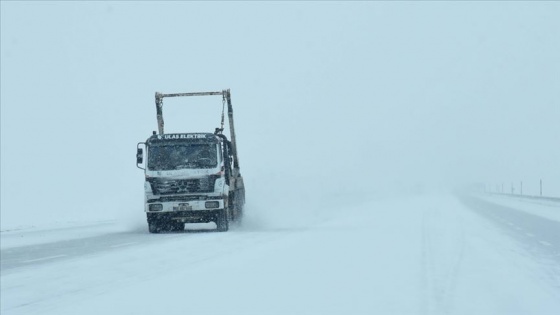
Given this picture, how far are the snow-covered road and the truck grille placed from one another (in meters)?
3.34

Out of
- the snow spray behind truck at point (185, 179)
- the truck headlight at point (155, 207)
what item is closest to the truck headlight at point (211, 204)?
the snow spray behind truck at point (185, 179)

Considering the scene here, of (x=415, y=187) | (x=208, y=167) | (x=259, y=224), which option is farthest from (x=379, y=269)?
(x=415, y=187)

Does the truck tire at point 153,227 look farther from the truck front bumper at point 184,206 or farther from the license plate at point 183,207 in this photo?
the license plate at point 183,207

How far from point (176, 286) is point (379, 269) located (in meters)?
3.31

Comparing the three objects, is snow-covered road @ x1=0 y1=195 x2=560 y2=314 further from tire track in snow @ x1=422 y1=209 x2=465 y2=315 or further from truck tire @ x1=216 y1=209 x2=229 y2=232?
truck tire @ x1=216 y1=209 x2=229 y2=232

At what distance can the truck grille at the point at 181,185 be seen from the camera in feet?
80.1

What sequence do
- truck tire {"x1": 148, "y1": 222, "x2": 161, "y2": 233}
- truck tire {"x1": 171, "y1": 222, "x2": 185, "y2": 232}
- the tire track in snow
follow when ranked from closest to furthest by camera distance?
the tire track in snow → truck tire {"x1": 148, "y1": 222, "x2": 161, "y2": 233} → truck tire {"x1": 171, "y1": 222, "x2": 185, "y2": 232}

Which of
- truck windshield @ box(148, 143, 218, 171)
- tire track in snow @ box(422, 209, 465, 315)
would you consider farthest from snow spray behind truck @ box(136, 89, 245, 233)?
tire track in snow @ box(422, 209, 465, 315)

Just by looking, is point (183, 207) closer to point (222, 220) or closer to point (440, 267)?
point (222, 220)

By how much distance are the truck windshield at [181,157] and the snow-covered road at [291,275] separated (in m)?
3.72

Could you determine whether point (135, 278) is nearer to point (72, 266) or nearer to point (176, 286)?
point (176, 286)

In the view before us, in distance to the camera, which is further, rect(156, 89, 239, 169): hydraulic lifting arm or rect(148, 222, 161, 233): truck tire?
rect(156, 89, 239, 169): hydraulic lifting arm

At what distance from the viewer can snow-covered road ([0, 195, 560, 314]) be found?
31.0ft

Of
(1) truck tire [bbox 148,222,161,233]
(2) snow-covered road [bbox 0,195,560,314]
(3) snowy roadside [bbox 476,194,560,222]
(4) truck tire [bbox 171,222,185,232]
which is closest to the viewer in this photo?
(2) snow-covered road [bbox 0,195,560,314]
